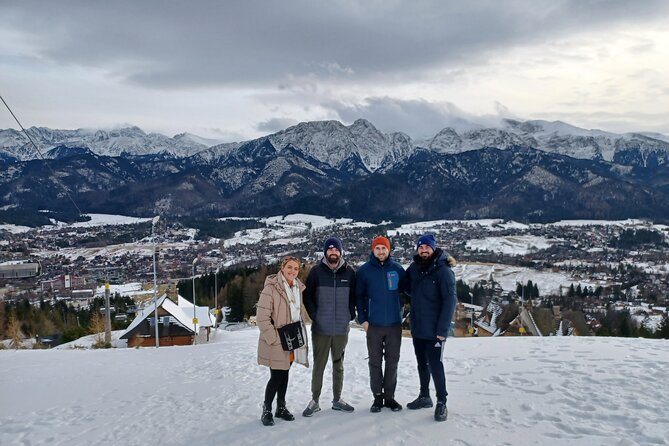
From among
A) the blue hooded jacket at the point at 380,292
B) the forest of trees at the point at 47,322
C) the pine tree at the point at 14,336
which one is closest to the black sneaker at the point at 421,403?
the blue hooded jacket at the point at 380,292

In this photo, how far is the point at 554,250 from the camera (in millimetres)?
128875

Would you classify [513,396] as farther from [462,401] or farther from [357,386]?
[357,386]

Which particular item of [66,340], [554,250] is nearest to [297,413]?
[66,340]

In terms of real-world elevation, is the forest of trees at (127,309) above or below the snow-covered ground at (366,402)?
below

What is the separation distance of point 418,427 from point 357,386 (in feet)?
7.60

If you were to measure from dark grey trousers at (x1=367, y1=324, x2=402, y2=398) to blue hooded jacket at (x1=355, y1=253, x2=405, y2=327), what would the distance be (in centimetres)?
10

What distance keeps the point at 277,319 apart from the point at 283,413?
1.21 metres

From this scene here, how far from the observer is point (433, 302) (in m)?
5.85

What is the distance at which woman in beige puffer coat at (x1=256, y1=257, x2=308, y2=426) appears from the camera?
19.1 feet

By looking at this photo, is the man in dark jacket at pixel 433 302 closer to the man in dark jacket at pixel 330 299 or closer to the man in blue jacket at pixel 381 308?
the man in blue jacket at pixel 381 308

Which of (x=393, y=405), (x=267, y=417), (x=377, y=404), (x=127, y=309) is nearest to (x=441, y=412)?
(x=393, y=405)

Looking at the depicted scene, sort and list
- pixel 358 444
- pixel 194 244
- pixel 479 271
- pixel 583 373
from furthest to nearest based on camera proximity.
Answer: pixel 194 244
pixel 479 271
pixel 583 373
pixel 358 444

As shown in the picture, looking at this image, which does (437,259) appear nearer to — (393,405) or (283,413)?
(393,405)

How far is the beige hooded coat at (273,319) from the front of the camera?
5.82 m
